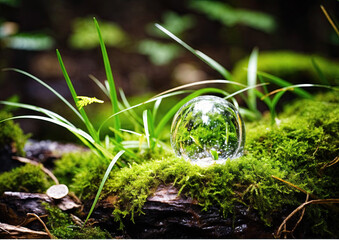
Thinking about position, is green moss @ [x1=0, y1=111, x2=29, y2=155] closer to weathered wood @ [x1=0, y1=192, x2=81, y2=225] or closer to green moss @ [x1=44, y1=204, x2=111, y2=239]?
weathered wood @ [x1=0, y1=192, x2=81, y2=225]

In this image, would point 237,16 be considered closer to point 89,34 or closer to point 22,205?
point 89,34

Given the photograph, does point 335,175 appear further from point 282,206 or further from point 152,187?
point 152,187

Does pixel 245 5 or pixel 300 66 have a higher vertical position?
pixel 245 5

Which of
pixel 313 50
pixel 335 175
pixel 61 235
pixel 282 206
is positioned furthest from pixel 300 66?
pixel 313 50

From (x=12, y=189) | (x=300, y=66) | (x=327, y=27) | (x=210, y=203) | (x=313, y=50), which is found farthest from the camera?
(x=313, y=50)

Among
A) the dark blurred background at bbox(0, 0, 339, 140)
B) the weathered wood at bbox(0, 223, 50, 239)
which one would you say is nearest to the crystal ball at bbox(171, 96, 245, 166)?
the weathered wood at bbox(0, 223, 50, 239)

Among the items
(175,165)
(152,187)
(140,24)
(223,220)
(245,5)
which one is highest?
(245,5)
